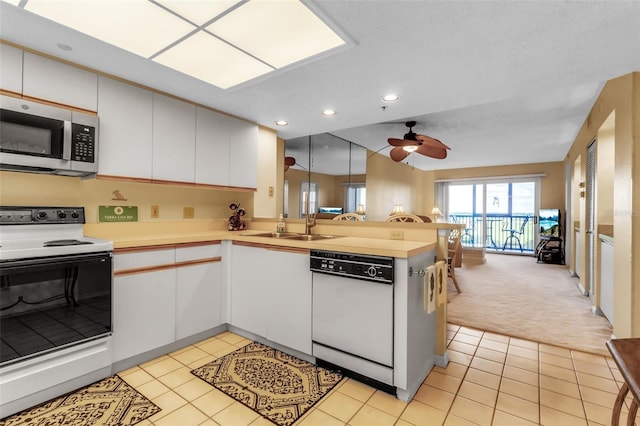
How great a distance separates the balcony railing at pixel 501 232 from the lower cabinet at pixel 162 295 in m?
7.80

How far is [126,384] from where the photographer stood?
6.56 feet

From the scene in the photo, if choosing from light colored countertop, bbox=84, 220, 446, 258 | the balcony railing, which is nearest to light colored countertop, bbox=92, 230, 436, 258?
light colored countertop, bbox=84, 220, 446, 258

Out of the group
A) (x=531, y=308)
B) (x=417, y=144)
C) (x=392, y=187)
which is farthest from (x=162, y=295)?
(x=392, y=187)

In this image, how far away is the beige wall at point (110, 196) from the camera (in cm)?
212

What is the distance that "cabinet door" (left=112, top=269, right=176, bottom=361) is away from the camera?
2113mm

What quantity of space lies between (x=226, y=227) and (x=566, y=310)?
4.17 meters

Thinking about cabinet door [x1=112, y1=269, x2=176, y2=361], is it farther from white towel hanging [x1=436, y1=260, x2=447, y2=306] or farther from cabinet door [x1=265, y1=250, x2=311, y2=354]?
white towel hanging [x1=436, y1=260, x2=447, y2=306]

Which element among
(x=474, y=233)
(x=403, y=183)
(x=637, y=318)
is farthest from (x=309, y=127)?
(x=474, y=233)

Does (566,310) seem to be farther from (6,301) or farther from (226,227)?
(6,301)

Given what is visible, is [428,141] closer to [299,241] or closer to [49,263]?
[299,241]

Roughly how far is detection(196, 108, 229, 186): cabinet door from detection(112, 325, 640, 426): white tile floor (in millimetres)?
1594

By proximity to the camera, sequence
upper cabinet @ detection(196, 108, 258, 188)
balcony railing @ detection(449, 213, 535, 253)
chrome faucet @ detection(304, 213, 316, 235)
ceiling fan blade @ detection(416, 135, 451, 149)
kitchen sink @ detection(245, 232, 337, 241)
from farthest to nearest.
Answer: balcony railing @ detection(449, 213, 535, 253), ceiling fan blade @ detection(416, 135, 451, 149), upper cabinet @ detection(196, 108, 258, 188), chrome faucet @ detection(304, 213, 316, 235), kitchen sink @ detection(245, 232, 337, 241)

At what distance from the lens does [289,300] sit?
2.37 metres

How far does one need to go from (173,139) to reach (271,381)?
2.18m
